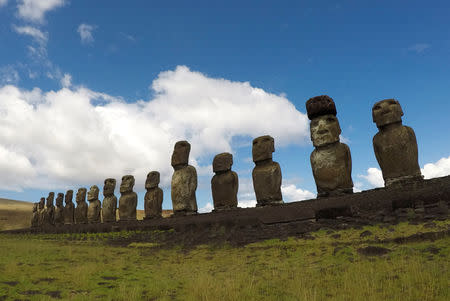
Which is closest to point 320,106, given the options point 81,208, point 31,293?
point 31,293

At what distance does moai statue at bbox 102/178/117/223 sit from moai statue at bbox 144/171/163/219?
4.06 meters

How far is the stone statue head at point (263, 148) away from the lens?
11.9m

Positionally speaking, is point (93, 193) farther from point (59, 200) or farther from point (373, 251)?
point (373, 251)

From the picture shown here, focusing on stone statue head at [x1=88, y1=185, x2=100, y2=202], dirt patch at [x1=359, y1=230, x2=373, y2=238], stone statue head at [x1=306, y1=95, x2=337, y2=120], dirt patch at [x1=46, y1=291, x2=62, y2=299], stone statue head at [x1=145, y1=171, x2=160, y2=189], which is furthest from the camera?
stone statue head at [x1=88, y1=185, x2=100, y2=202]

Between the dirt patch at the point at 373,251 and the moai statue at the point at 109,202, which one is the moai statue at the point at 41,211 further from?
the dirt patch at the point at 373,251

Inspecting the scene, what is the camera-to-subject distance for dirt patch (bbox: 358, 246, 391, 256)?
527 cm

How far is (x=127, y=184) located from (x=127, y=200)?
85cm

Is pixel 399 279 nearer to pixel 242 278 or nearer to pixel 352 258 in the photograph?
pixel 352 258

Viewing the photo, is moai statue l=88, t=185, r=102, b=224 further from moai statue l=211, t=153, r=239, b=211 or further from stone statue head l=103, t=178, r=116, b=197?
moai statue l=211, t=153, r=239, b=211

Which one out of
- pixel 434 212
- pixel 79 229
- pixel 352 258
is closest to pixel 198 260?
pixel 352 258

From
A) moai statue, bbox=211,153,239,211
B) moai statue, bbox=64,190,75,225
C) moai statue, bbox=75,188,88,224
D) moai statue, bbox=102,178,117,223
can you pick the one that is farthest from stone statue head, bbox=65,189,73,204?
moai statue, bbox=211,153,239,211

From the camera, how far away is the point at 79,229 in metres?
17.5

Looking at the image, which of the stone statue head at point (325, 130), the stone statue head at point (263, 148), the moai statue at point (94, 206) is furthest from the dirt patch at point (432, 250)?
the moai statue at point (94, 206)

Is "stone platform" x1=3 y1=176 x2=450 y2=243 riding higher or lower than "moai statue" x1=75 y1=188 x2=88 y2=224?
lower
